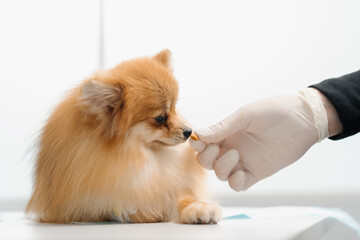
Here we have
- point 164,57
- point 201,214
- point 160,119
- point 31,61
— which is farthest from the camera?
point 31,61

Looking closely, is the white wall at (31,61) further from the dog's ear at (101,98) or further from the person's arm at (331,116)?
the person's arm at (331,116)

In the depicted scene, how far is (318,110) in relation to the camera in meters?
1.63

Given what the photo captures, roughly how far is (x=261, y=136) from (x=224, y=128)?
22cm

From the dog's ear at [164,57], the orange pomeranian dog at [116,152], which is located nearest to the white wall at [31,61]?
the dog's ear at [164,57]

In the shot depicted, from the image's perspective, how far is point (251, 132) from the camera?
1.71 meters

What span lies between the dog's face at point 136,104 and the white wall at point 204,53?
1.42 meters

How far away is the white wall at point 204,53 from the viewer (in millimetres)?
2922

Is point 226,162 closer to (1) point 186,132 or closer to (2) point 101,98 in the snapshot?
(1) point 186,132

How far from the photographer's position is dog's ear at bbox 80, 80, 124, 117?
1.36m

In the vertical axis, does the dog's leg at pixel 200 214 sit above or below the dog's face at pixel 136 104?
below

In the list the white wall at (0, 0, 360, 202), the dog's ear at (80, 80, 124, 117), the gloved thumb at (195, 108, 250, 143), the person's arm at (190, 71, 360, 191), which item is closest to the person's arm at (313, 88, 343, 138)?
the person's arm at (190, 71, 360, 191)

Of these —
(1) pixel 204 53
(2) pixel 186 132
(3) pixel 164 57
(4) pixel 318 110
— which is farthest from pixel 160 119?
(1) pixel 204 53

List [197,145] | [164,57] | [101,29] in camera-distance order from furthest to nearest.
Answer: [101,29] < [164,57] < [197,145]

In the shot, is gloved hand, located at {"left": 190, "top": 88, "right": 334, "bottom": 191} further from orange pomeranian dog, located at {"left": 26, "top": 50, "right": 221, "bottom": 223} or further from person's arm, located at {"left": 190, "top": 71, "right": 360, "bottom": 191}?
orange pomeranian dog, located at {"left": 26, "top": 50, "right": 221, "bottom": 223}
